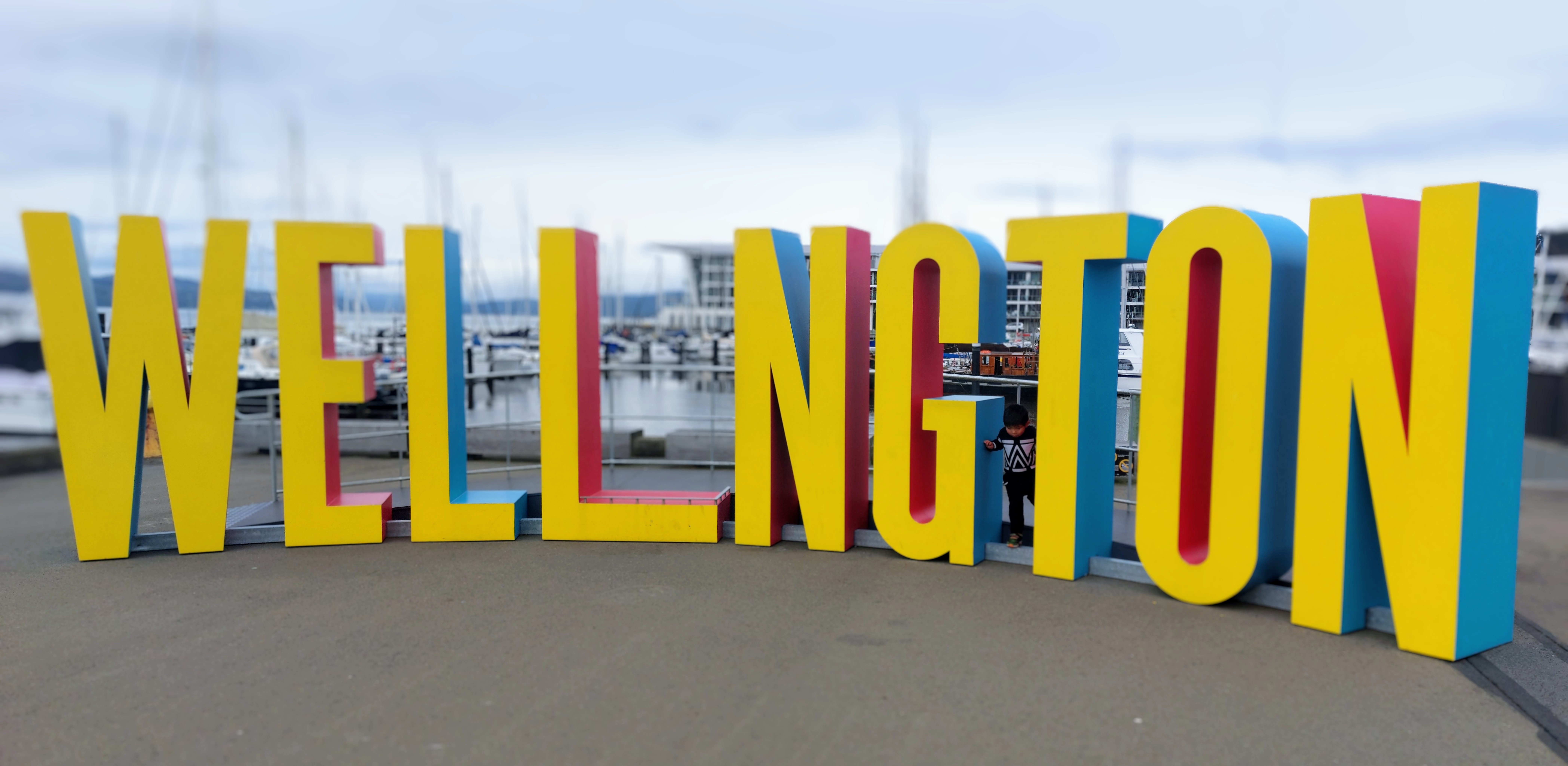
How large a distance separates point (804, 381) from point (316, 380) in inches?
155

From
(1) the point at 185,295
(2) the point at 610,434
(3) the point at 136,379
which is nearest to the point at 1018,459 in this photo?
(2) the point at 610,434

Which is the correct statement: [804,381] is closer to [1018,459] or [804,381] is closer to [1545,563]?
[1018,459]

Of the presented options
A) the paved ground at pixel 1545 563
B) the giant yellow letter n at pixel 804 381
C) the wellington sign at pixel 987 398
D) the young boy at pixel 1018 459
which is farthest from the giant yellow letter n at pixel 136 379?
the paved ground at pixel 1545 563

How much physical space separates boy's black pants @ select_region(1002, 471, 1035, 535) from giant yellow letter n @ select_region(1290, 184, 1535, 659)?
197cm

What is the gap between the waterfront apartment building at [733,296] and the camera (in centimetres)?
819

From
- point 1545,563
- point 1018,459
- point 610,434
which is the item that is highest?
point 1018,459

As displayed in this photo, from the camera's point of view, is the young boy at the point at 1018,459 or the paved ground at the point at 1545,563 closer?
the young boy at the point at 1018,459

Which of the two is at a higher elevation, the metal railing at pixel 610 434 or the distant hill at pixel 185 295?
the distant hill at pixel 185 295

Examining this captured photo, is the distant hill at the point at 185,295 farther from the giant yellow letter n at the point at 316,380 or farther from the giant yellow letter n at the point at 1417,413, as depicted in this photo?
the giant yellow letter n at the point at 1417,413

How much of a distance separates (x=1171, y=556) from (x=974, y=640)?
5.58 feet

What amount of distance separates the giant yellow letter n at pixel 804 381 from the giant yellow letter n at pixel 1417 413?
3.19m

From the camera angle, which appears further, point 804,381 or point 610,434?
point 610,434

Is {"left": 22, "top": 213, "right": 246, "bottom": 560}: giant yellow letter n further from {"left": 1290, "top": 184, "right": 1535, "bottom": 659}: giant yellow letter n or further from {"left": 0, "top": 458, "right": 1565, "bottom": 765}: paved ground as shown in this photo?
{"left": 1290, "top": 184, "right": 1535, "bottom": 659}: giant yellow letter n

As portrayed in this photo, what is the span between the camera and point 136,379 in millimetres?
7301
